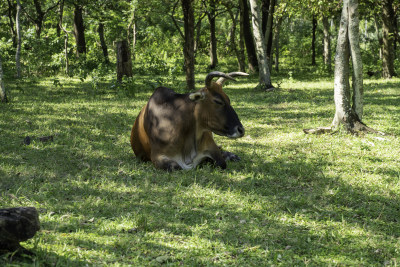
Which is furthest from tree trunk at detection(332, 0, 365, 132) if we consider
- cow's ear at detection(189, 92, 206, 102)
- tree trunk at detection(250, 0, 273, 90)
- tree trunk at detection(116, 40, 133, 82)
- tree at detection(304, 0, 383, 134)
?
tree trunk at detection(116, 40, 133, 82)

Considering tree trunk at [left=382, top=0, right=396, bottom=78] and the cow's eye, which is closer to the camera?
the cow's eye

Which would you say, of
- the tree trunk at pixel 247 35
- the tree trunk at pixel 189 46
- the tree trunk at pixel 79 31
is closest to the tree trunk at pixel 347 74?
the tree trunk at pixel 189 46

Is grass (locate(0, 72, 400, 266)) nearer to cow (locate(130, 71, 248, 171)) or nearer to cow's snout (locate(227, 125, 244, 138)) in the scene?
cow (locate(130, 71, 248, 171))

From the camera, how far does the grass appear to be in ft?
14.0

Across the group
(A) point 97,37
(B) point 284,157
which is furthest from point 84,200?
(A) point 97,37

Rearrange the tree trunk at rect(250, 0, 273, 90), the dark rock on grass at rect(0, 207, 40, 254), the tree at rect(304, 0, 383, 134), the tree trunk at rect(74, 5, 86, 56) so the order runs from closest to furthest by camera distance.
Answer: the dark rock on grass at rect(0, 207, 40, 254)
the tree at rect(304, 0, 383, 134)
the tree trunk at rect(250, 0, 273, 90)
the tree trunk at rect(74, 5, 86, 56)

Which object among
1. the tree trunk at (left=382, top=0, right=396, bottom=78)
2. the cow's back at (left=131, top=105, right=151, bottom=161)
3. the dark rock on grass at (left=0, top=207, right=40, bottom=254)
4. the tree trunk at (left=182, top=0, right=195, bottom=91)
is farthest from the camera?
the tree trunk at (left=382, top=0, right=396, bottom=78)

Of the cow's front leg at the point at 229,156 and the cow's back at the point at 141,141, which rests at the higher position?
the cow's back at the point at 141,141

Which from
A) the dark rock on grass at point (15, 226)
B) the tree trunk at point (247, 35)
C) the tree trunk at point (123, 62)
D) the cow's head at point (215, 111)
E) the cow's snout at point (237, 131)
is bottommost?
the dark rock on grass at point (15, 226)

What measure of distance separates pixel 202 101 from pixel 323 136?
125 inches

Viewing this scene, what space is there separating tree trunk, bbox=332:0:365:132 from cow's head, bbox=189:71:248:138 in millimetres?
3010

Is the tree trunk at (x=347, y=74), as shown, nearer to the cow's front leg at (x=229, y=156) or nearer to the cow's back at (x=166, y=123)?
the cow's front leg at (x=229, y=156)

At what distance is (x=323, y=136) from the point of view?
893 centimetres

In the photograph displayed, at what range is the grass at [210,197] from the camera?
14.0 ft
